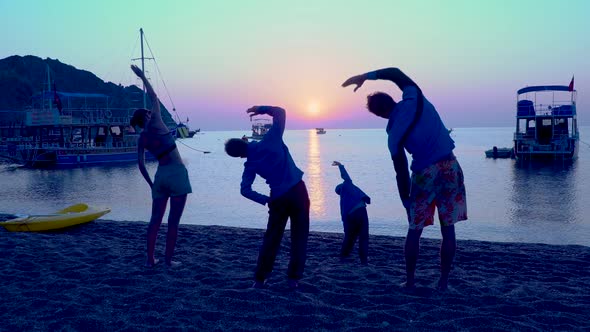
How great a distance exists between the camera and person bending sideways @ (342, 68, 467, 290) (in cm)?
391

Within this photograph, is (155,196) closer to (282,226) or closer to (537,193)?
(282,226)

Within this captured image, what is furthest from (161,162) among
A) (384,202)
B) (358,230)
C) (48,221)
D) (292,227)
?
(384,202)

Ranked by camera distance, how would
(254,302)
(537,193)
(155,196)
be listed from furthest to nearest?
(537,193) → (155,196) → (254,302)

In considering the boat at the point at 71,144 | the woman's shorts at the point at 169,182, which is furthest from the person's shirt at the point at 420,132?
the boat at the point at 71,144

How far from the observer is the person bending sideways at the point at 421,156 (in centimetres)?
391

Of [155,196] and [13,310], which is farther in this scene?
[155,196]

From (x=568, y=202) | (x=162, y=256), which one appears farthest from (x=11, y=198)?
(x=568, y=202)

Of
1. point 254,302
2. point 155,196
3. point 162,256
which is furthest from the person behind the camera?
point 162,256

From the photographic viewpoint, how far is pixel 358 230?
20.2ft

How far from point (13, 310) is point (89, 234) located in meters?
5.17

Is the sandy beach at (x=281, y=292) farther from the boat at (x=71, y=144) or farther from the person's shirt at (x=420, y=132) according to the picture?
the boat at (x=71, y=144)

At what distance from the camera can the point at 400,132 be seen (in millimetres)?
3906

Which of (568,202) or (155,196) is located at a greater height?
(155,196)

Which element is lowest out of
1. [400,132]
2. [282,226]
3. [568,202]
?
[568,202]
